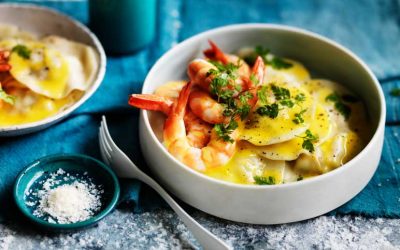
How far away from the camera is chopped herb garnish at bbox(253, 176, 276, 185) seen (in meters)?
2.46

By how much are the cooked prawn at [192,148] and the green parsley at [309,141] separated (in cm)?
27

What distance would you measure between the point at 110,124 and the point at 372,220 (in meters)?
1.21

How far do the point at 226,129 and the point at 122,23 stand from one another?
1006 millimetres

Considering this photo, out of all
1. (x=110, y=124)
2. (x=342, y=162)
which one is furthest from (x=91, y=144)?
(x=342, y=162)

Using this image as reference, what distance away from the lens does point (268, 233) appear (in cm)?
244

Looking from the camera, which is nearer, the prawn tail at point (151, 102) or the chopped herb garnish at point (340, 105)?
the prawn tail at point (151, 102)

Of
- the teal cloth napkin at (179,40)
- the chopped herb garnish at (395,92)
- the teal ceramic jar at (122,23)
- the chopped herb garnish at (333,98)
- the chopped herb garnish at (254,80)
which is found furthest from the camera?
the teal ceramic jar at (122,23)

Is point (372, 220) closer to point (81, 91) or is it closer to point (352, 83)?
point (352, 83)

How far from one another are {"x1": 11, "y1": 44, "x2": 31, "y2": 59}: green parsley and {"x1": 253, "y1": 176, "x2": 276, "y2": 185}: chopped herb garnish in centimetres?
119

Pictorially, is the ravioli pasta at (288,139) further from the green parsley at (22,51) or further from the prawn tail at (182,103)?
the green parsley at (22,51)

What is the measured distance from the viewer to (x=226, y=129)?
2.54 m

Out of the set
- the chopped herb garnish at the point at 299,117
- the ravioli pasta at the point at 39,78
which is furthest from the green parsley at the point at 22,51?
the chopped herb garnish at the point at 299,117

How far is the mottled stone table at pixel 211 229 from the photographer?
2389 millimetres

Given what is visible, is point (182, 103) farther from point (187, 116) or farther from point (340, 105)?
point (340, 105)
